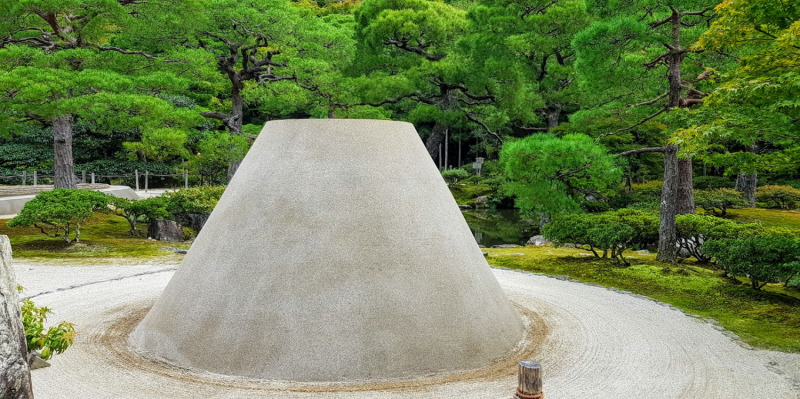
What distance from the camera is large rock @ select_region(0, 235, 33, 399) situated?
3.56 metres

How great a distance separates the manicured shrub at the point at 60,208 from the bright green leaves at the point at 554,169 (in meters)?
10.1

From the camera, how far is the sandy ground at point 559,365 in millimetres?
5273

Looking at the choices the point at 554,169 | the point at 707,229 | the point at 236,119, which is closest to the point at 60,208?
the point at 236,119

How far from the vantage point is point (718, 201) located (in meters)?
20.6

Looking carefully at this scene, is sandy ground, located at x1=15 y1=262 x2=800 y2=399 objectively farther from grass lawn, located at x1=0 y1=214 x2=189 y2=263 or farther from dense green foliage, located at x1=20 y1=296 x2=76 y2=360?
grass lawn, located at x1=0 y1=214 x2=189 y2=263

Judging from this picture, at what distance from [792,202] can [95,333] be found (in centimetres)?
2555

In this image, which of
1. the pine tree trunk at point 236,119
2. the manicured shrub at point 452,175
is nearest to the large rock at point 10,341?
the pine tree trunk at point 236,119

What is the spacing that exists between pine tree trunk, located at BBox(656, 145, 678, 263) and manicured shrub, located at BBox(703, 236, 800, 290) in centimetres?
263

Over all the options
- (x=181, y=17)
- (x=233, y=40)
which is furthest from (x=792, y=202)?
(x=181, y=17)

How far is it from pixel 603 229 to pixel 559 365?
20.9 ft

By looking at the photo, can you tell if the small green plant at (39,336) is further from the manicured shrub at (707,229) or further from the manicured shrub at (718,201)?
the manicured shrub at (718,201)

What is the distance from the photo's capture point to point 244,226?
21.0 ft

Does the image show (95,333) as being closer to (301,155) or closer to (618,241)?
(301,155)

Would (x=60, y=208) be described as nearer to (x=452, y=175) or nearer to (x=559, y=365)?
(x=559, y=365)
